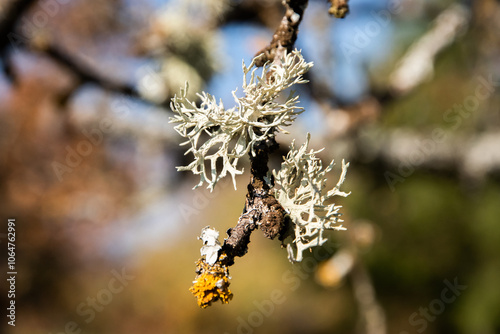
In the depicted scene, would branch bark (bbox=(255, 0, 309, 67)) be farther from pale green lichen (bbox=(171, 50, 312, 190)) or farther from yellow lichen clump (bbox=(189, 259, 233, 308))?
yellow lichen clump (bbox=(189, 259, 233, 308))

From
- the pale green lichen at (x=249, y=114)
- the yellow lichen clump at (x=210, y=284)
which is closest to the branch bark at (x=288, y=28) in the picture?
the pale green lichen at (x=249, y=114)

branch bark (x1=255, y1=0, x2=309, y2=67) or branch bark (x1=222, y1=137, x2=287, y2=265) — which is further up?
branch bark (x1=255, y1=0, x2=309, y2=67)

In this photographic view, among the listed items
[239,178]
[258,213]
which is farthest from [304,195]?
[239,178]

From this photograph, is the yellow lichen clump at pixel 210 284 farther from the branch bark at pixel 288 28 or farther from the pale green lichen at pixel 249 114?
the branch bark at pixel 288 28

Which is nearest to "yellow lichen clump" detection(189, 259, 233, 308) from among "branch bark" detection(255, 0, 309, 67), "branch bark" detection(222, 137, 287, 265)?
"branch bark" detection(222, 137, 287, 265)

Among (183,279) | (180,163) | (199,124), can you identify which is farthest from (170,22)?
(183,279)

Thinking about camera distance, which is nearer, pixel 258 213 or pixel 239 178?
pixel 258 213

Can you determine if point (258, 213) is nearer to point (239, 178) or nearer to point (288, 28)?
point (288, 28)

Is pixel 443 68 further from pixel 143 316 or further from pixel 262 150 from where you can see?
pixel 262 150
